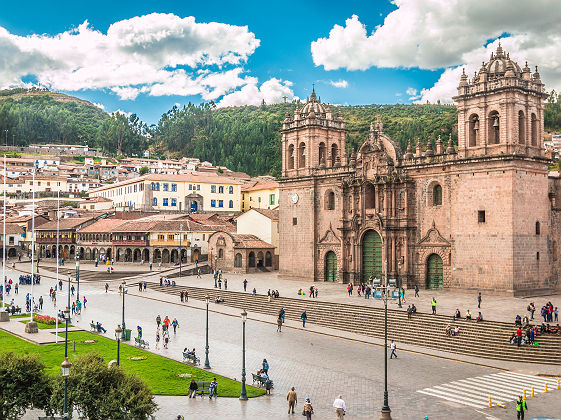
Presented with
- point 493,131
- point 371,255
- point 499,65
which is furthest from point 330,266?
point 499,65

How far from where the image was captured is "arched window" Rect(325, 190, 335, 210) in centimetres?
5581

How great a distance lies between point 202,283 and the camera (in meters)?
55.8

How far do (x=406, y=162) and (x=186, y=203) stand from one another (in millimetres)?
49259

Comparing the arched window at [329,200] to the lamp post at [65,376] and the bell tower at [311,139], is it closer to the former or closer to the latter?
the bell tower at [311,139]

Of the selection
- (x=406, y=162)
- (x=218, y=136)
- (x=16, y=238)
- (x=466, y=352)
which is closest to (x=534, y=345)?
(x=466, y=352)

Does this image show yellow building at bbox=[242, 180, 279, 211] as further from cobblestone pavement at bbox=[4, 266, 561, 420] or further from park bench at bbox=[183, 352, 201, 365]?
park bench at bbox=[183, 352, 201, 365]

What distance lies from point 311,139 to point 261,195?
3298 cm

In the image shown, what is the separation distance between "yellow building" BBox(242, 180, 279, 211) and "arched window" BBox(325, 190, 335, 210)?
28.7 meters

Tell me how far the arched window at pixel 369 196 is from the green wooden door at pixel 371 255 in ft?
7.85

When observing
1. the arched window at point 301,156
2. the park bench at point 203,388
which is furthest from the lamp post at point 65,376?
the arched window at point 301,156

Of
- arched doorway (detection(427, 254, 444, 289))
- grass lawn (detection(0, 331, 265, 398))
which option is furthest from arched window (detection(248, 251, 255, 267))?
grass lawn (detection(0, 331, 265, 398))

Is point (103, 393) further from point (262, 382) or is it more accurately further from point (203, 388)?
point (262, 382)

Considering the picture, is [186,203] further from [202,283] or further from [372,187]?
[372,187]

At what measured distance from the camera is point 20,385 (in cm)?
1977
